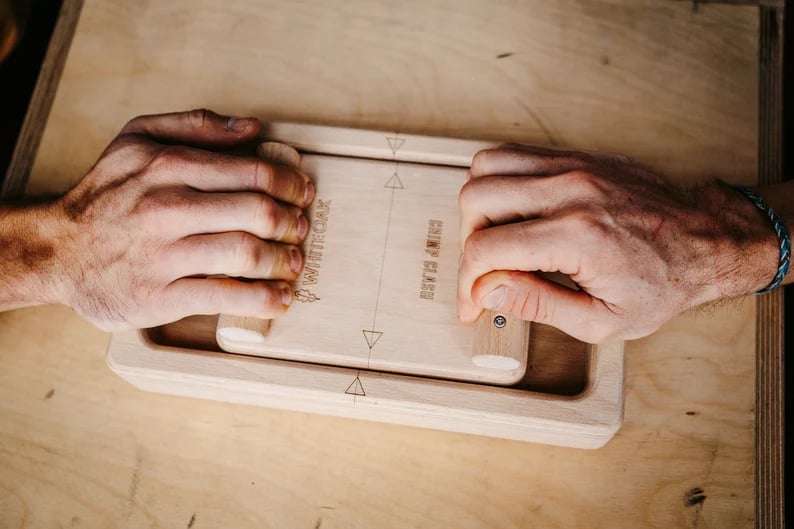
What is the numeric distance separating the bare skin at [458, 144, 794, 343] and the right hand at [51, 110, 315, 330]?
0.82 feet

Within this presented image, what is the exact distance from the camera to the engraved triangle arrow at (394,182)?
2.75ft

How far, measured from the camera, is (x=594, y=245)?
0.67m

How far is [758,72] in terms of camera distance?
942 millimetres

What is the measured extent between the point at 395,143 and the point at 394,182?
2.5 inches

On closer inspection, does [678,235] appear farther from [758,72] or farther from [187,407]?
[187,407]

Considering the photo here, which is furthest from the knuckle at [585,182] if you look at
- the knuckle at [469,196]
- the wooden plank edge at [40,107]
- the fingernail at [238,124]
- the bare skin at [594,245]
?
the wooden plank edge at [40,107]

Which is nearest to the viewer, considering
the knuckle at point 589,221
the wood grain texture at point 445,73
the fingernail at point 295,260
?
the knuckle at point 589,221

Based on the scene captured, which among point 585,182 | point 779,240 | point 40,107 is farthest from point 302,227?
point 779,240

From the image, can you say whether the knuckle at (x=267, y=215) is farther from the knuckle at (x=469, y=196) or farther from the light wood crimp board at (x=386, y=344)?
the knuckle at (x=469, y=196)

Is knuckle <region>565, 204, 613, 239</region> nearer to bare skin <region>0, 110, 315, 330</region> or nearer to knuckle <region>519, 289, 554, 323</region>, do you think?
knuckle <region>519, 289, 554, 323</region>

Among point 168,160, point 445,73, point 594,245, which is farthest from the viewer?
point 445,73

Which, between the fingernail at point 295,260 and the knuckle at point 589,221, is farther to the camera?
the fingernail at point 295,260

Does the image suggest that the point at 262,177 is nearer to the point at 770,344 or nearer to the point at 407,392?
the point at 407,392

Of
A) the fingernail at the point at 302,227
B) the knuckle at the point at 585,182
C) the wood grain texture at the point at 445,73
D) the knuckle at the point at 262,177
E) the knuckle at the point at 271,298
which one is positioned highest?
the wood grain texture at the point at 445,73
